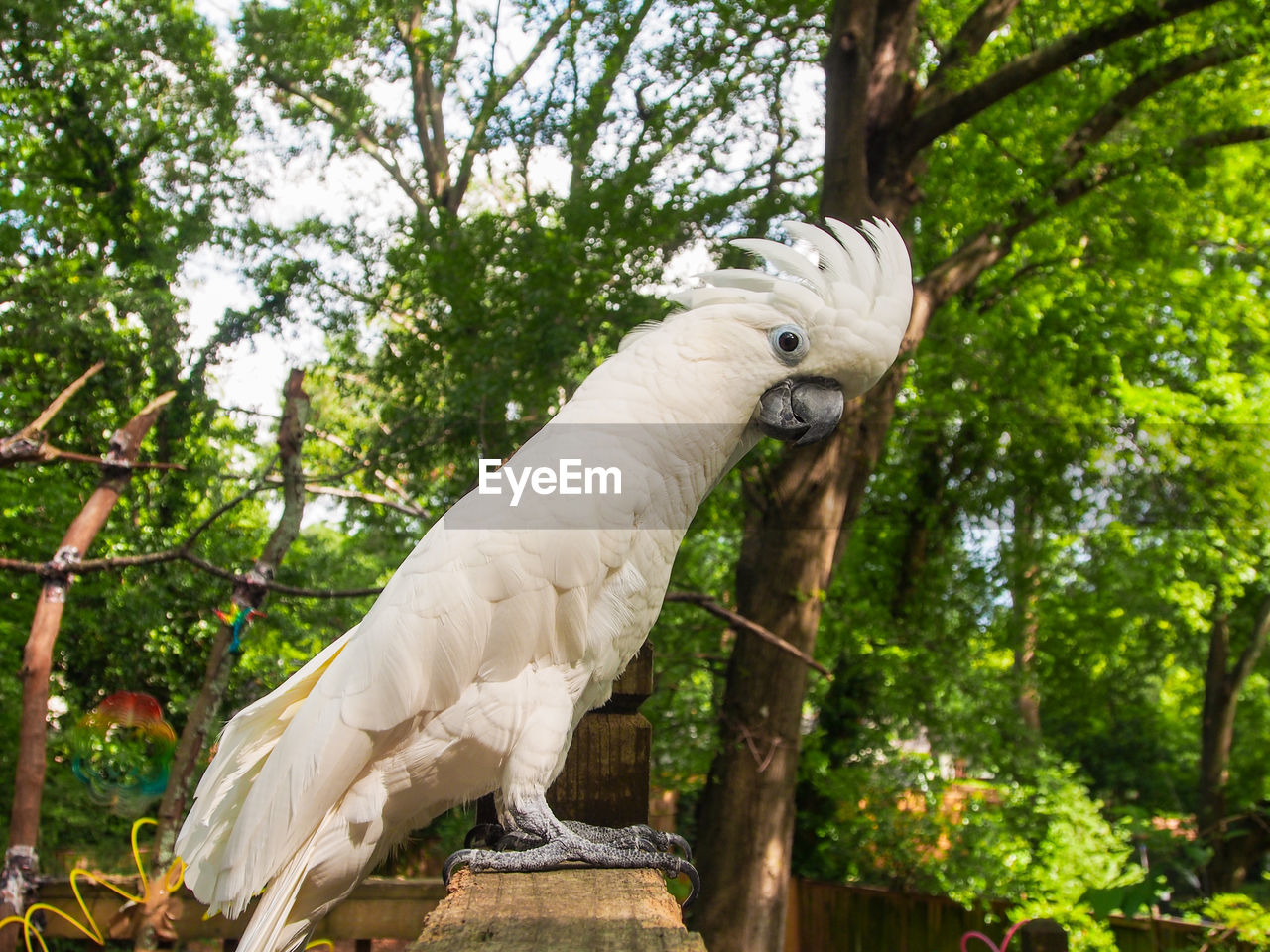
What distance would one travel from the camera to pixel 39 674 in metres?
4.16

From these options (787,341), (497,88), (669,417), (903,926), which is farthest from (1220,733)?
(669,417)

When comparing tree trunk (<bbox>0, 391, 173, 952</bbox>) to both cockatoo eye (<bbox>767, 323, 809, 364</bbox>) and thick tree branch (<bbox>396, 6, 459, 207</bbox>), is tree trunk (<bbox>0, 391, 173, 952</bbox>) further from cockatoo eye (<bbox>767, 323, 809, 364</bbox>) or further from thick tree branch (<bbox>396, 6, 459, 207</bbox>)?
thick tree branch (<bbox>396, 6, 459, 207</bbox>)

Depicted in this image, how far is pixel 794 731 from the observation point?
5.28 m

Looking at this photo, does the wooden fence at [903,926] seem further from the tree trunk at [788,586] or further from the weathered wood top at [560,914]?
the weathered wood top at [560,914]

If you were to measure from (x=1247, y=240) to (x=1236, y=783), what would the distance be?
5449mm

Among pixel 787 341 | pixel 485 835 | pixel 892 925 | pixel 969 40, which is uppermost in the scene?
pixel 969 40

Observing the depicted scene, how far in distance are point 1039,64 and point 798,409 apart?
4234 mm

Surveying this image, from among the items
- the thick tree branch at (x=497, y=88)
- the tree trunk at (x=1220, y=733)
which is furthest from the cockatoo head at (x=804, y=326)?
the tree trunk at (x=1220, y=733)

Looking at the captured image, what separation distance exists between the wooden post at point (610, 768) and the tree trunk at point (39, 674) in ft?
9.26

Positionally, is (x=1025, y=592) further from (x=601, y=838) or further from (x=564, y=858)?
(x=564, y=858)

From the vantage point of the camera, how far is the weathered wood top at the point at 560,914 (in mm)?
1147

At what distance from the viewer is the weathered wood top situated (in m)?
1.15

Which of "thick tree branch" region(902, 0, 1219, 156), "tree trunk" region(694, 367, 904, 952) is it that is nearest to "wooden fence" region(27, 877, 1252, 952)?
"tree trunk" region(694, 367, 904, 952)

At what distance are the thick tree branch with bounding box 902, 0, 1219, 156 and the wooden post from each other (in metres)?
4.39
